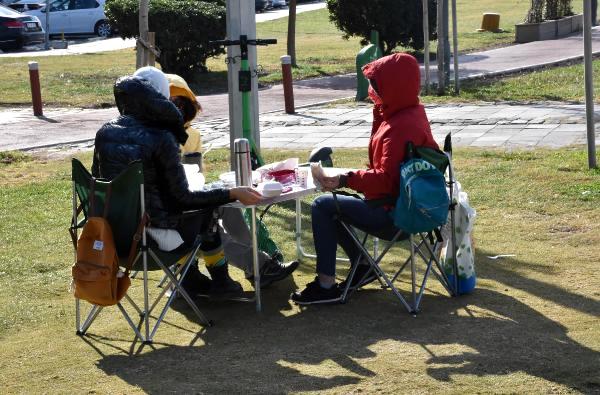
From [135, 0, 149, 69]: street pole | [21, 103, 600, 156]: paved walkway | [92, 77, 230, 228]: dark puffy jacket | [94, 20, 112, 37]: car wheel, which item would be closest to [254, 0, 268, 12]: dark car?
[94, 20, 112, 37]: car wheel

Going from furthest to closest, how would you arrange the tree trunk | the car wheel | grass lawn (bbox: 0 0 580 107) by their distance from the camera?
the car wheel → the tree trunk → grass lawn (bbox: 0 0 580 107)

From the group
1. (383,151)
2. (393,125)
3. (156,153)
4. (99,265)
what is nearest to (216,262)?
(156,153)

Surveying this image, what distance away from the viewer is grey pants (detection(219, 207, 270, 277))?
21.8ft

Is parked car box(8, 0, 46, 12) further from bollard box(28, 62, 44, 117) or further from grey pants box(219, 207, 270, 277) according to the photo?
grey pants box(219, 207, 270, 277)

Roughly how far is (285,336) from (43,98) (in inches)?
568

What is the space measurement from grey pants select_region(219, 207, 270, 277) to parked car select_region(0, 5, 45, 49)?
24127 mm

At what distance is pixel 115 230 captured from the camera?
221 inches

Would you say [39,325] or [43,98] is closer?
[39,325]

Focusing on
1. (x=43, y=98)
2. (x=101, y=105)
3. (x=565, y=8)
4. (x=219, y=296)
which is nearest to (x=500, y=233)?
(x=219, y=296)

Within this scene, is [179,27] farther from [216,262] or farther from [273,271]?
[216,262]

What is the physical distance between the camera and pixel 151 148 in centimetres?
563

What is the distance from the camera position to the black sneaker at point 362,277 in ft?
21.2

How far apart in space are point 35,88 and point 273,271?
11.3m

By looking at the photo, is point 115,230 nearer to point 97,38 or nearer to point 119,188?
point 119,188
